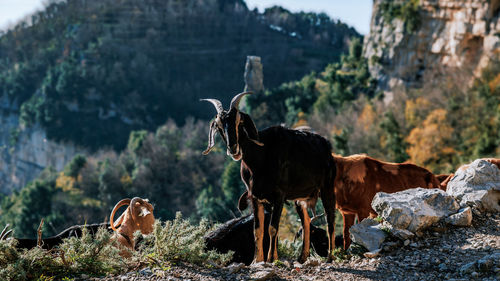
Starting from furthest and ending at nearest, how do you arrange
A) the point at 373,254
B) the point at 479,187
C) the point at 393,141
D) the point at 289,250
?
the point at 393,141
the point at 289,250
the point at 479,187
the point at 373,254

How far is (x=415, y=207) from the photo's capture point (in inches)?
273

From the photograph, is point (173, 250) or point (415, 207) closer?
point (173, 250)

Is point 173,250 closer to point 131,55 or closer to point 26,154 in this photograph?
point 26,154

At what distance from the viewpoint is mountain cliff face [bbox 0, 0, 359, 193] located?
8281cm

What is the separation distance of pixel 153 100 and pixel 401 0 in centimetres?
4467

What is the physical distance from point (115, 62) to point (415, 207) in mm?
92725

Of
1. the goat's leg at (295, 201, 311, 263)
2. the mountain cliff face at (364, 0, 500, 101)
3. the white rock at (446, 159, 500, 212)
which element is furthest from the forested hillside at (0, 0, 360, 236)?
the white rock at (446, 159, 500, 212)

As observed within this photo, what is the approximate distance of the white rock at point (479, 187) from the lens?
7.52 metres

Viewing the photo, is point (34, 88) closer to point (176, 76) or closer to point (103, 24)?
point (103, 24)

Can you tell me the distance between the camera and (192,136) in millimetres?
66062

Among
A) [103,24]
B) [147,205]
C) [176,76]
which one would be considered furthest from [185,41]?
[147,205]

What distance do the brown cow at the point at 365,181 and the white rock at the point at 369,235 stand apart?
5.01ft

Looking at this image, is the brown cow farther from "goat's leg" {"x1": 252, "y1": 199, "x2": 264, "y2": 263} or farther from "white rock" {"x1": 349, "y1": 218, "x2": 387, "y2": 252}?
"goat's leg" {"x1": 252, "y1": 199, "x2": 264, "y2": 263}

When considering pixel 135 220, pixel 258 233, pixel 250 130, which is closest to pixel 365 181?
pixel 258 233
